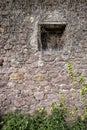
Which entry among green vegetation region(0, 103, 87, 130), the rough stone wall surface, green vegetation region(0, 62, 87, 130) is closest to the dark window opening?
the rough stone wall surface

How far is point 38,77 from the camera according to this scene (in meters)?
4.19

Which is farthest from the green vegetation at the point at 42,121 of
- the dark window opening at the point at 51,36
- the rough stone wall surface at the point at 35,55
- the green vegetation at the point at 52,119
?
the dark window opening at the point at 51,36

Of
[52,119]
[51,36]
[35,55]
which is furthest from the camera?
[51,36]

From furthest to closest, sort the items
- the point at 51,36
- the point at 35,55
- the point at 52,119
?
the point at 51,36 → the point at 35,55 → the point at 52,119

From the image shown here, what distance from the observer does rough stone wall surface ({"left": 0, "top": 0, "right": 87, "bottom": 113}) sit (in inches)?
163

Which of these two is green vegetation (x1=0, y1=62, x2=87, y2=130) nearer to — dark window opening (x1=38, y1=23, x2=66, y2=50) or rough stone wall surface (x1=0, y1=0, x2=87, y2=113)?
rough stone wall surface (x1=0, y1=0, x2=87, y2=113)

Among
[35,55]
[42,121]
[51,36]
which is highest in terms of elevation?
[51,36]

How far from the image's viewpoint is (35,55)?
4.25m

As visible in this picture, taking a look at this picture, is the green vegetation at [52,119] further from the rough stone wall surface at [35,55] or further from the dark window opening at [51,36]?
the dark window opening at [51,36]

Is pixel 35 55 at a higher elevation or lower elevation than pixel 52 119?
higher

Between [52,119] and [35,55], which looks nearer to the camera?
[52,119]

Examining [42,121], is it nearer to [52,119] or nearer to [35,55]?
[52,119]

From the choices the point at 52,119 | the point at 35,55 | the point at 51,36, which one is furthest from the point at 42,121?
the point at 51,36

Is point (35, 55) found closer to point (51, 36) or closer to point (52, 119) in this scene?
point (51, 36)
